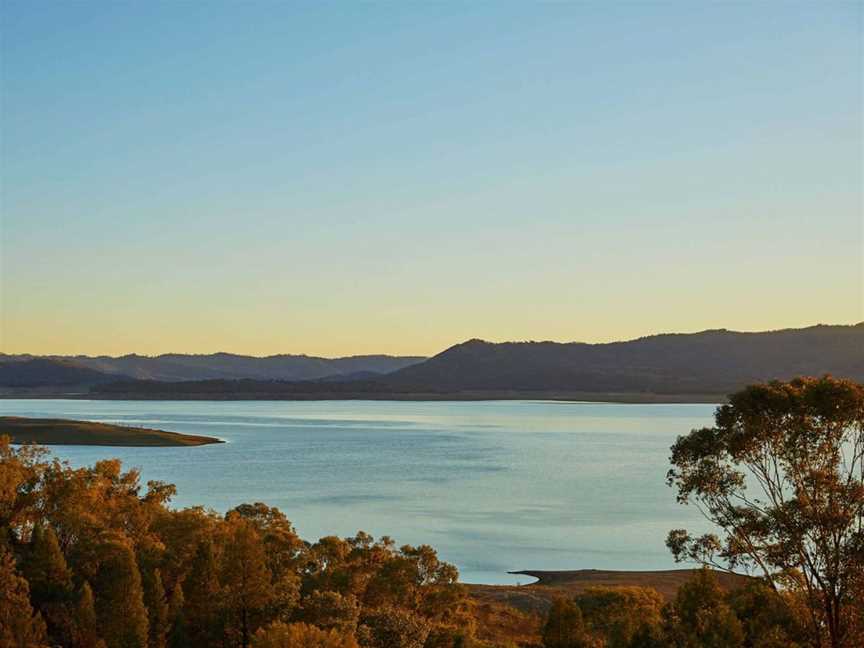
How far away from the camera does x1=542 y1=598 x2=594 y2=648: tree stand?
3350 centimetres

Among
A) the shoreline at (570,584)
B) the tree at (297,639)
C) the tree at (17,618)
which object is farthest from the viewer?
the shoreline at (570,584)

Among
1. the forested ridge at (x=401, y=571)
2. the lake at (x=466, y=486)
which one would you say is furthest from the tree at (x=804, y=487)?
the lake at (x=466, y=486)

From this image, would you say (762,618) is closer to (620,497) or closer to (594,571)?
(594,571)

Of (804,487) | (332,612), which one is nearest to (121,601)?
(332,612)

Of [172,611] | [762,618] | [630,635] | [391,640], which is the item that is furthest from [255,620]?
[762,618]

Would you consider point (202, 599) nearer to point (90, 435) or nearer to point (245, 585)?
point (245, 585)

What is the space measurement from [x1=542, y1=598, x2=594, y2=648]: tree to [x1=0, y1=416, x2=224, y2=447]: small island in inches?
4160

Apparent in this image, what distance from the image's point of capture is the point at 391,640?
2923 cm

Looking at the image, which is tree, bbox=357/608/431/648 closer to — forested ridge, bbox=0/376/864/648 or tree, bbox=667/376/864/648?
forested ridge, bbox=0/376/864/648

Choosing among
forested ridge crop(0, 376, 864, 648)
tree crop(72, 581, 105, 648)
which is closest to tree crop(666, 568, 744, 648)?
forested ridge crop(0, 376, 864, 648)

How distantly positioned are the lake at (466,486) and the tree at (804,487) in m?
27.6

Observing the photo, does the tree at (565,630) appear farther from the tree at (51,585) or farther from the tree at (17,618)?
the tree at (17,618)

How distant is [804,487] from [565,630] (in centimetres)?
1123

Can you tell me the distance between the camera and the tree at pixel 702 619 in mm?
31328
